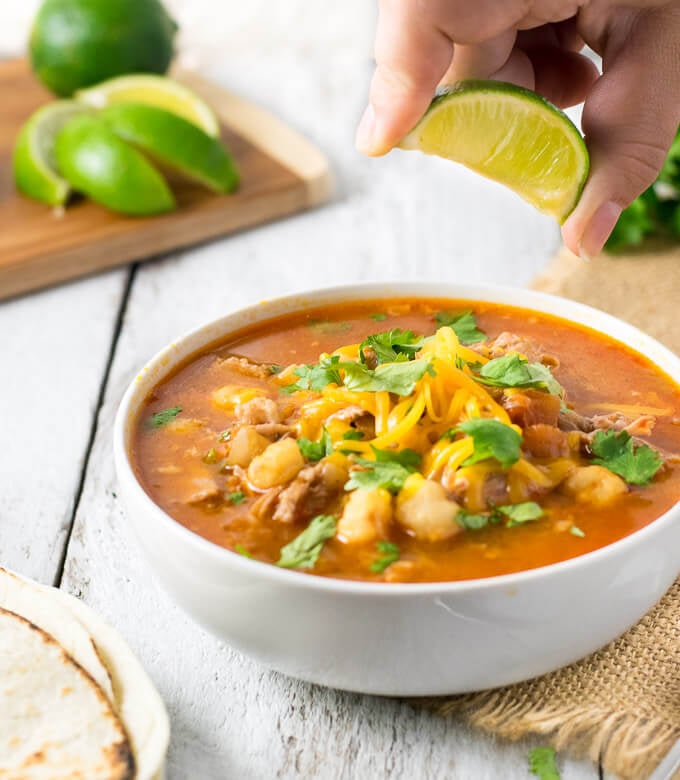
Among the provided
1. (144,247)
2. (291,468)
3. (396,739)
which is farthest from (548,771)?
(144,247)

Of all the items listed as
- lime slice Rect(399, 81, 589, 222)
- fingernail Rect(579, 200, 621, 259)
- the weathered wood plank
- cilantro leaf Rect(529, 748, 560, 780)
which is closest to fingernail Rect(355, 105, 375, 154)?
lime slice Rect(399, 81, 589, 222)

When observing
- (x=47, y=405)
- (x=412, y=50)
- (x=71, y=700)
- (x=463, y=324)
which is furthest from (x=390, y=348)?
(x=47, y=405)

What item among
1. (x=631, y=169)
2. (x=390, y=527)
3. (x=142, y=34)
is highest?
(x=631, y=169)

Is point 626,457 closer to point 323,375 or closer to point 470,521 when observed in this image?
point 470,521

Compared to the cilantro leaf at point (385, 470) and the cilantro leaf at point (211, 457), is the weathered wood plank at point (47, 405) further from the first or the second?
the cilantro leaf at point (385, 470)

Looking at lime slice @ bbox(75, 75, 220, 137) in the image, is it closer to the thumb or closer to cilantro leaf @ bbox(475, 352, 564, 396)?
the thumb

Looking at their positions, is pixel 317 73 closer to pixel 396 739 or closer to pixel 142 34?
pixel 142 34
